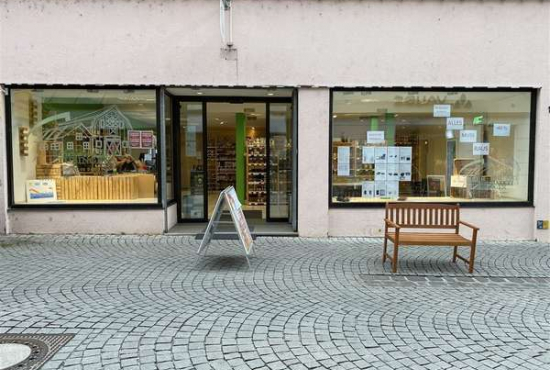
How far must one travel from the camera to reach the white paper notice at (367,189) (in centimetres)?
938

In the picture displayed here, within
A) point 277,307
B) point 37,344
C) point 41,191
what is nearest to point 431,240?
point 277,307

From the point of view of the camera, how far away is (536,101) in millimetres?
8977

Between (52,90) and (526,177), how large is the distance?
371 inches

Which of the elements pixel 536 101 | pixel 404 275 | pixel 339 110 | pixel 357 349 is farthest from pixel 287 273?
pixel 536 101

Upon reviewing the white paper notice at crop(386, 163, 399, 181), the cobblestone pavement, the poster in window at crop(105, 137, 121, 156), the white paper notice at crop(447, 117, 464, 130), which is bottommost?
the cobblestone pavement

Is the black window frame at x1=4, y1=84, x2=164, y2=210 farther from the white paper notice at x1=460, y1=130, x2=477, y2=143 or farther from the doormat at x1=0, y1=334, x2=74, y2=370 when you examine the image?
the white paper notice at x1=460, y1=130, x2=477, y2=143

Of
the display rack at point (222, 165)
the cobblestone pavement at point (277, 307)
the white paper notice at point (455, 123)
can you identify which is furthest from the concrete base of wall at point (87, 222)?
the white paper notice at point (455, 123)

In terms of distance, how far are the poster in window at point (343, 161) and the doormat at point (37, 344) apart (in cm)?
629

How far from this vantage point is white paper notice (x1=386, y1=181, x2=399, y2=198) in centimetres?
950

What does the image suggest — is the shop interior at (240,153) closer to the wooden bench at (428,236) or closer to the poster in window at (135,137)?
the poster in window at (135,137)

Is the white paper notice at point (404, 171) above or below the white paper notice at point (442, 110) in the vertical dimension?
below

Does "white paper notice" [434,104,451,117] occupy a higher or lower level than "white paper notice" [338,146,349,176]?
higher

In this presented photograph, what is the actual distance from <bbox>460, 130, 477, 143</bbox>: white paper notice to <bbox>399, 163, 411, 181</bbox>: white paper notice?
1212 mm

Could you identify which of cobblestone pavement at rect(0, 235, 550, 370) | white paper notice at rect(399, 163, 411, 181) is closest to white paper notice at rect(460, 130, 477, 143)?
white paper notice at rect(399, 163, 411, 181)
